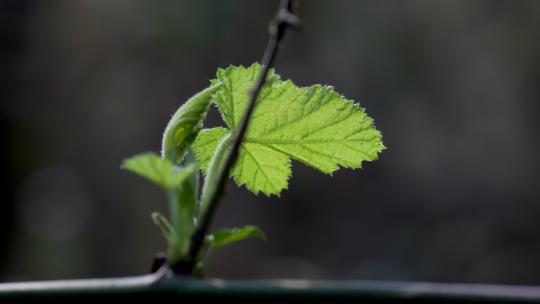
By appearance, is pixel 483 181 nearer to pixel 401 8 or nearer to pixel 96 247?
pixel 401 8

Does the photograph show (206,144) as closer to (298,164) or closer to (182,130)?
(182,130)

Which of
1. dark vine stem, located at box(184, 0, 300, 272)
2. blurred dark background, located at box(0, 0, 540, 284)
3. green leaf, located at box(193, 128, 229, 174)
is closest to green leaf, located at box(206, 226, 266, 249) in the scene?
dark vine stem, located at box(184, 0, 300, 272)

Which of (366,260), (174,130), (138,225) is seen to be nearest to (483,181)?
(366,260)

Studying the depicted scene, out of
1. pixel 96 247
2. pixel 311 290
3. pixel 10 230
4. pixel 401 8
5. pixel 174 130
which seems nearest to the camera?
pixel 311 290

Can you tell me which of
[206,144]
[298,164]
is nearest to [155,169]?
[206,144]

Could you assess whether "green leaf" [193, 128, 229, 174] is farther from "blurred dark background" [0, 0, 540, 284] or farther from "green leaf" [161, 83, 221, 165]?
"blurred dark background" [0, 0, 540, 284]

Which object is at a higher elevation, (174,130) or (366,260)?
(366,260)
